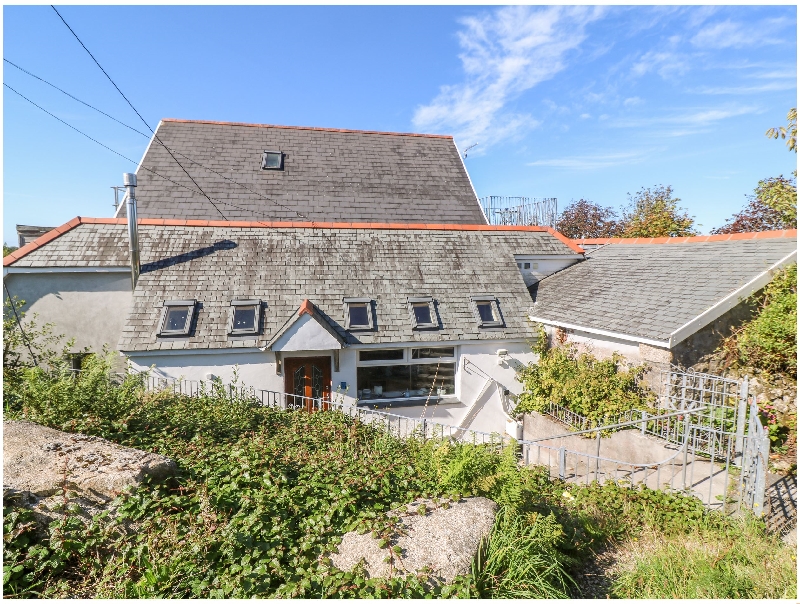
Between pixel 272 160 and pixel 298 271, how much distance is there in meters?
7.53

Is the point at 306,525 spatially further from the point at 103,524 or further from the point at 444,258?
the point at 444,258

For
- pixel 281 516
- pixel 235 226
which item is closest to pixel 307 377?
pixel 235 226

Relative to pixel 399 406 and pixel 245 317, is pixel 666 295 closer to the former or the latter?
pixel 399 406

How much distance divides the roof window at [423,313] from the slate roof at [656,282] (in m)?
3.20

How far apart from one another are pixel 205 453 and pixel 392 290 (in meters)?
7.78

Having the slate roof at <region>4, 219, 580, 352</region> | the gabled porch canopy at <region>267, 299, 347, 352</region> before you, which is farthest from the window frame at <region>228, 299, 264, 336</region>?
the gabled porch canopy at <region>267, 299, 347, 352</region>

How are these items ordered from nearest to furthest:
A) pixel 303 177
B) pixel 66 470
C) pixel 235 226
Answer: pixel 66 470 < pixel 235 226 < pixel 303 177

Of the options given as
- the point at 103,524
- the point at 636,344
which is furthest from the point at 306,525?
the point at 636,344

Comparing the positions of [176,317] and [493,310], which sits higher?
[493,310]

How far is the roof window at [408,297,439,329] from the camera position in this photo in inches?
484

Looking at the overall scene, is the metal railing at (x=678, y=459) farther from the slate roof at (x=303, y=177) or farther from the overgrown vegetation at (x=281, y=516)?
the slate roof at (x=303, y=177)

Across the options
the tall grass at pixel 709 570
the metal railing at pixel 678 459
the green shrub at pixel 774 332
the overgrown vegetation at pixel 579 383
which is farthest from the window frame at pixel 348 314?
the green shrub at pixel 774 332

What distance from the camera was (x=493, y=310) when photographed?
13.2 meters

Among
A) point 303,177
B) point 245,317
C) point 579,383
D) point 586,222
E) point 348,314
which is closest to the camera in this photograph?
point 579,383
